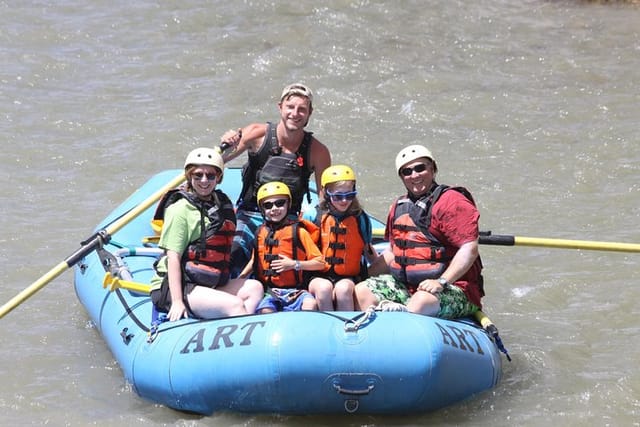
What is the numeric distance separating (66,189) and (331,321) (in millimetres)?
4394

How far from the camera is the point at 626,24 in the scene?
12.8 m

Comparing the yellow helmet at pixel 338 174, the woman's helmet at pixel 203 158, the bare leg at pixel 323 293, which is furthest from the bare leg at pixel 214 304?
the yellow helmet at pixel 338 174

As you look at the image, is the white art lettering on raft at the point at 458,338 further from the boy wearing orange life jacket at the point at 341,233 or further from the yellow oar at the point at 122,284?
the yellow oar at the point at 122,284

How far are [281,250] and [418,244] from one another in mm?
624

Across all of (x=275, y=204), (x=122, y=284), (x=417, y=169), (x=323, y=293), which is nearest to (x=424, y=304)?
(x=323, y=293)

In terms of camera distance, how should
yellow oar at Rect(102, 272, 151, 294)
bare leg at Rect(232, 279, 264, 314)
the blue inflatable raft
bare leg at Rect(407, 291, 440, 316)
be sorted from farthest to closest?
yellow oar at Rect(102, 272, 151, 294) < bare leg at Rect(232, 279, 264, 314) < bare leg at Rect(407, 291, 440, 316) < the blue inflatable raft

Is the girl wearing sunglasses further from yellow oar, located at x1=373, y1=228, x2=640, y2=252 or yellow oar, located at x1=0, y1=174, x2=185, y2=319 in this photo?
yellow oar, located at x1=373, y1=228, x2=640, y2=252

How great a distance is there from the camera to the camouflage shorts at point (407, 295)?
4.98 m

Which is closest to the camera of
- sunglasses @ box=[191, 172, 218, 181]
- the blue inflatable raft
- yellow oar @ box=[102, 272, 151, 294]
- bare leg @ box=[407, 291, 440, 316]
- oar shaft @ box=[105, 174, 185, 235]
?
the blue inflatable raft

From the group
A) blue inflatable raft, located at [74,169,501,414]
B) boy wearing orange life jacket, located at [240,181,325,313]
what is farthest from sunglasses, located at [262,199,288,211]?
blue inflatable raft, located at [74,169,501,414]

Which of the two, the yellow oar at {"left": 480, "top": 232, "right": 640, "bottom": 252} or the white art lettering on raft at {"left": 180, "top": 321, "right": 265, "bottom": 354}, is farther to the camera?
the yellow oar at {"left": 480, "top": 232, "right": 640, "bottom": 252}

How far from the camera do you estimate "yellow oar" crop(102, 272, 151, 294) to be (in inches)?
215

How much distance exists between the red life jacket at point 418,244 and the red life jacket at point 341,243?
190 millimetres

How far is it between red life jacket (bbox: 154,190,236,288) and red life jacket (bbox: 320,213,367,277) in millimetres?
435
